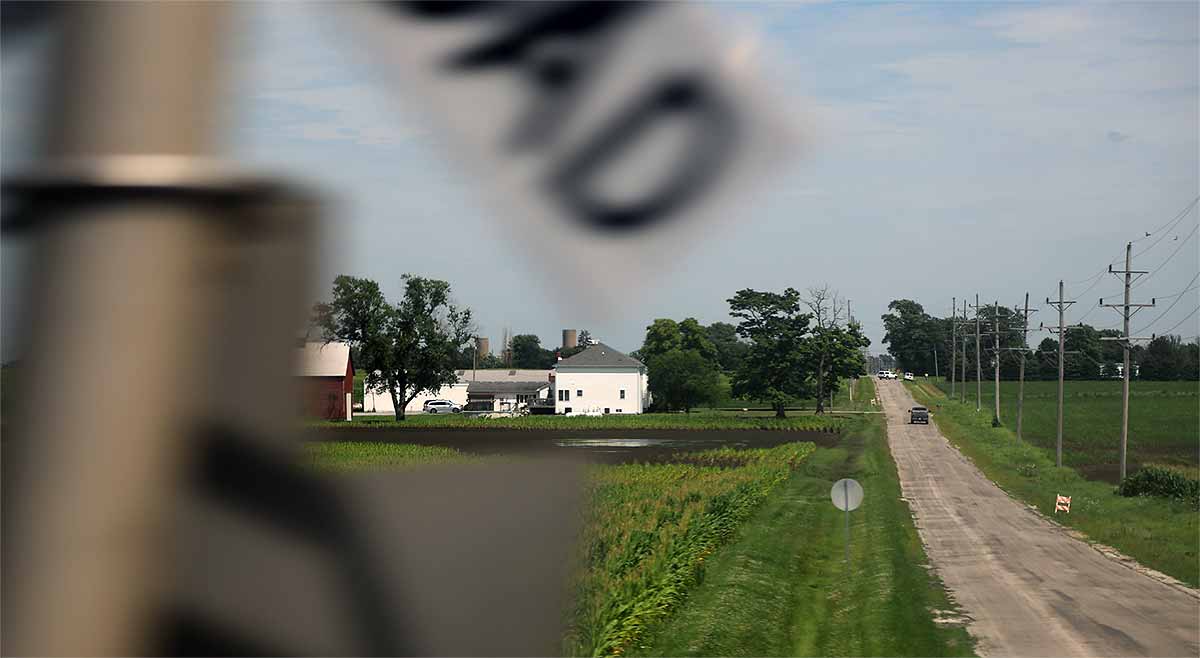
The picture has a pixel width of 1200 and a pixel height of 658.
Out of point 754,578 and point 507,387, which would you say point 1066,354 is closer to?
point 754,578

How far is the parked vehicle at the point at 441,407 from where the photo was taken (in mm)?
1120

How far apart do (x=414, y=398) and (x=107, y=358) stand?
1.69ft

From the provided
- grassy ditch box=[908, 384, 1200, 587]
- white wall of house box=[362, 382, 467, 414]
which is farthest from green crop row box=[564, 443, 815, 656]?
grassy ditch box=[908, 384, 1200, 587]

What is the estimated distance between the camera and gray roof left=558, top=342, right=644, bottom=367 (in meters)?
0.85

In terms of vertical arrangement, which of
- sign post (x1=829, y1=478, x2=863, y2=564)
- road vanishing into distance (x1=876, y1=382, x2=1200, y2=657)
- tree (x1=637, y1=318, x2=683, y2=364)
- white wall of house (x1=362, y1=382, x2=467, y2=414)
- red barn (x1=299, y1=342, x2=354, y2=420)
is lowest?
road vanishing into distance (x1=876, y1=382, x2=1200, y2=657)

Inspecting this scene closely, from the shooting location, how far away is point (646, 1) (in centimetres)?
71

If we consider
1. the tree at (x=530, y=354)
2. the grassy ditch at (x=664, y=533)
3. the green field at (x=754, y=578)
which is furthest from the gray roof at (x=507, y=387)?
the green field at (x=754, y=578)

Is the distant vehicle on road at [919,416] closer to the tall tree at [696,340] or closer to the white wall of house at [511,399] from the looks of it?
the white wall of house at [511,399]

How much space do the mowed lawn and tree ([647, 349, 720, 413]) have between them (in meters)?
45.6

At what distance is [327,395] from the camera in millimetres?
661

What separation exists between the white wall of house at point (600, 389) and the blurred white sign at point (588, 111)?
188mm

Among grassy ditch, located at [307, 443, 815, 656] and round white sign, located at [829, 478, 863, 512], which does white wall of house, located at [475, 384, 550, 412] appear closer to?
grassy ditch, located at [307, 443, 815, 656]

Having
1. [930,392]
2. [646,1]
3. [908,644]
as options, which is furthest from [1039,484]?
[930,392]

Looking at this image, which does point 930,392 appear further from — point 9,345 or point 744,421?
point 9,345
